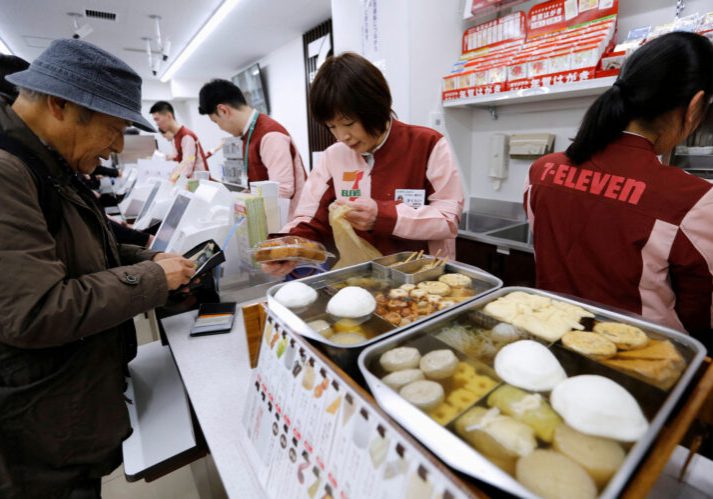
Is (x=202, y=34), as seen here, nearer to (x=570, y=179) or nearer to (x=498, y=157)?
(x=498, y=157)

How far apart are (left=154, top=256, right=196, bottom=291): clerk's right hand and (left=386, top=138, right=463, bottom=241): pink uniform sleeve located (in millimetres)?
658

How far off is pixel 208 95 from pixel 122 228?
1.36m

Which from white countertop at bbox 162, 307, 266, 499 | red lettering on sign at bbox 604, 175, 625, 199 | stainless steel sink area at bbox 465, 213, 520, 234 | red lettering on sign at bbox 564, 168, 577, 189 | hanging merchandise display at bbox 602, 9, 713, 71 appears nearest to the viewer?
Result: white countertop at bbox 162, 307, 266, 499

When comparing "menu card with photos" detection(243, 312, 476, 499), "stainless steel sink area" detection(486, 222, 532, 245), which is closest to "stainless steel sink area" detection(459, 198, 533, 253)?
"stainless steel sink area" detection(486, 222, 532, 245)

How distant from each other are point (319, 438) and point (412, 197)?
110cm

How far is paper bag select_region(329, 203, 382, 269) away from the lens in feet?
4.37

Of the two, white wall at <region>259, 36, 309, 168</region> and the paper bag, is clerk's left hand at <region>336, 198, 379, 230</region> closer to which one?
the paper bag

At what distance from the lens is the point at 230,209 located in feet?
5.66

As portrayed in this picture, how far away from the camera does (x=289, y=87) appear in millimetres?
6188

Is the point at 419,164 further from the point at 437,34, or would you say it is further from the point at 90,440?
the point at 437,34

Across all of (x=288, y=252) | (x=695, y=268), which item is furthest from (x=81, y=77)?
(x=695, y=268)

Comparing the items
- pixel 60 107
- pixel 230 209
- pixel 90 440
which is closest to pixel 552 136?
pixel 230 209

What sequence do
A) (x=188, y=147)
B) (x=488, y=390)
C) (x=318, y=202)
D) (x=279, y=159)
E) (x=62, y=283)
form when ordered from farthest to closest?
(x=188, y=147) < (x=279, y=159) < (x=318, y=202) < (x=62, y=283) < (x=488, y=390)

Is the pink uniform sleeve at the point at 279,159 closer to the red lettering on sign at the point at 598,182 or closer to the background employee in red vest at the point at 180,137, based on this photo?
the background employee in red vest at the point at 180,137
